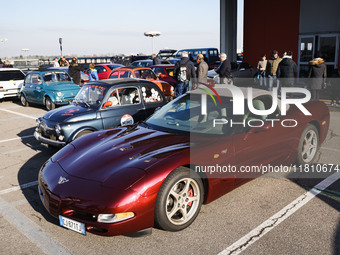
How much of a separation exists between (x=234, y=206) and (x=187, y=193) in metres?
0.85

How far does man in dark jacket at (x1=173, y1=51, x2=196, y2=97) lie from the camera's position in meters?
11.7

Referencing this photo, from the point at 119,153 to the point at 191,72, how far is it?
852cm

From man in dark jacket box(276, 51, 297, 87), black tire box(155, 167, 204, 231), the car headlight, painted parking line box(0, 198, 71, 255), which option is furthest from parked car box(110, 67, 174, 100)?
the car headlight

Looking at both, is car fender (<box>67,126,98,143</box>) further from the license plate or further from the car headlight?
the car headlight

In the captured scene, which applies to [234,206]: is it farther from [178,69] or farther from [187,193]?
[178,69]

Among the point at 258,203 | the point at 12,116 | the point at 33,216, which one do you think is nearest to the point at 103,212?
the point at 33,216

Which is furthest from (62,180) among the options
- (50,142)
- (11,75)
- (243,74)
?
(243,74)

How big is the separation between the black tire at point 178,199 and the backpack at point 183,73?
8.35 meters

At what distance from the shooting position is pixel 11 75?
14.9m

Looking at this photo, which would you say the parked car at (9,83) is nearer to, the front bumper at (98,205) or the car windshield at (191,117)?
the car windshield at (191,117)

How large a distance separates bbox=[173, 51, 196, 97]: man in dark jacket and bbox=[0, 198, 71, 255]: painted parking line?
8.23m

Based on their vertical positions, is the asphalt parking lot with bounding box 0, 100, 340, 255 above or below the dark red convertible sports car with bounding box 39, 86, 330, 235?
below

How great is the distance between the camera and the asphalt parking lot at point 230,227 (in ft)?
10.8

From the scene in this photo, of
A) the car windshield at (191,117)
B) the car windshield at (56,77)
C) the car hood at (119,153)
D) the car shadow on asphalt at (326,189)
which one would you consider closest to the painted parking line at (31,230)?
the car hood at (119,153)
